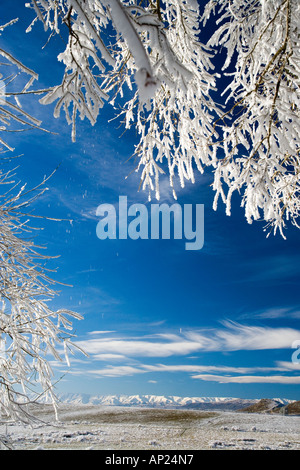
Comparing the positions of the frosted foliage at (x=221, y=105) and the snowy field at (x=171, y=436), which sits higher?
the frosted foliage at (x=221, y=105)

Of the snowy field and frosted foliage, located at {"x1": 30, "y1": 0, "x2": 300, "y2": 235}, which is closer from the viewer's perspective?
frosted foliage, located at {"x1": 30, "y1": 0, "x2": 300, "y2": 235}

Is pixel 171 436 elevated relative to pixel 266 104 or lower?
lower

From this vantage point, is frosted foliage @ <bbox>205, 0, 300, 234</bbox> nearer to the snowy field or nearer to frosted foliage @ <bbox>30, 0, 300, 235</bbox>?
frosted foliage @ <bbox>30, 0, 300, 235</bbox>

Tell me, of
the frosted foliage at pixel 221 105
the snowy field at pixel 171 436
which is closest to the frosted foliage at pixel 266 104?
the frosted foliage at pixel 221 105

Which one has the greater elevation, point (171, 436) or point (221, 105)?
point (221, 105)

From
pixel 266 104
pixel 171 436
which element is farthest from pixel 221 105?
pixel 171 436

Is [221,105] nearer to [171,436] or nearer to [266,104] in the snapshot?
[266,104]

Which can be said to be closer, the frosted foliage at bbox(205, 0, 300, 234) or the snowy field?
the frosted foliage at bbox(205, 0, 300, 234)

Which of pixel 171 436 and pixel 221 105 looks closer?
pixel 221 105

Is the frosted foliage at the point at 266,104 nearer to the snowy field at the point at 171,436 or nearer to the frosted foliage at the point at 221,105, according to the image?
the frosted foliage at the point at 221,105

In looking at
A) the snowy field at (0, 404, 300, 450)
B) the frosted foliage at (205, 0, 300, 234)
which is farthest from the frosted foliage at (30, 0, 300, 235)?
the snowy field at (0, 404, 300, 450)

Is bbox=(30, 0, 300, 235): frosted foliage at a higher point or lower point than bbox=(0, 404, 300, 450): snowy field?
higher
